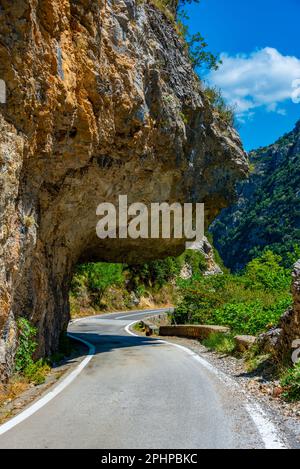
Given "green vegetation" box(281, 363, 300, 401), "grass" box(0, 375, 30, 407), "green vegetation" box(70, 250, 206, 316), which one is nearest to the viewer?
"green vegetation" box(281, 363, 300, 401)

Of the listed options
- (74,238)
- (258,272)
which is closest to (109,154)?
(74,238)

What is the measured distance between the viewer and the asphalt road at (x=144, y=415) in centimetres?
508

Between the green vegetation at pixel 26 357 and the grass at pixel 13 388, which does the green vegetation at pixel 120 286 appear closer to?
the green vegetation at pixel 26 357

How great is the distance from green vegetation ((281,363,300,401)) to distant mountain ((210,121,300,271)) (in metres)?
110

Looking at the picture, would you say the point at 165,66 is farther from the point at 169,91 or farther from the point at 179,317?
the point at 179,317

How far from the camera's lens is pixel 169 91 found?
49.7ft

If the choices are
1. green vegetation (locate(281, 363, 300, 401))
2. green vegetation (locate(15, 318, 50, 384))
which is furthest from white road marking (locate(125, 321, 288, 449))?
green vegetation (locate(15, 318, 50, 384))

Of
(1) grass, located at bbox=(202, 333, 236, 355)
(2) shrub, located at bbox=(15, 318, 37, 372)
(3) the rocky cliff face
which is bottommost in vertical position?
(1) grass, located at bbox=(202, 333, 236, 355)

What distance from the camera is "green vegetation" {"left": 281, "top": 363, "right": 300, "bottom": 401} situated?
23.5 feet

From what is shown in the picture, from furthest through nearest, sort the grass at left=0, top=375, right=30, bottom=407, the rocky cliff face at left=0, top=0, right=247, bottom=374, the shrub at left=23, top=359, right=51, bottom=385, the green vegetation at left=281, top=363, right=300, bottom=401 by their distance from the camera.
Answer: the shrub at left=23, top=359, right=51, bottom=385 < the rocky cliff face at left=0, top=0, right=247, bottom=374 < the grass at left=0, top=375, right=30, bottom=407 < the green vegetation at left=281, top=363, right=300, bottom=401

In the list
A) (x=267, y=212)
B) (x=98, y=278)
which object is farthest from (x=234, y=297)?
(x=267, y=212)

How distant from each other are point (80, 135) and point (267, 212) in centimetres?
13853

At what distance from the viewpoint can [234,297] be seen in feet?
83.7

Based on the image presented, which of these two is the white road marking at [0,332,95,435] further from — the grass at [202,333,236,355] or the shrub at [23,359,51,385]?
the grass at [202,333,236,355]
